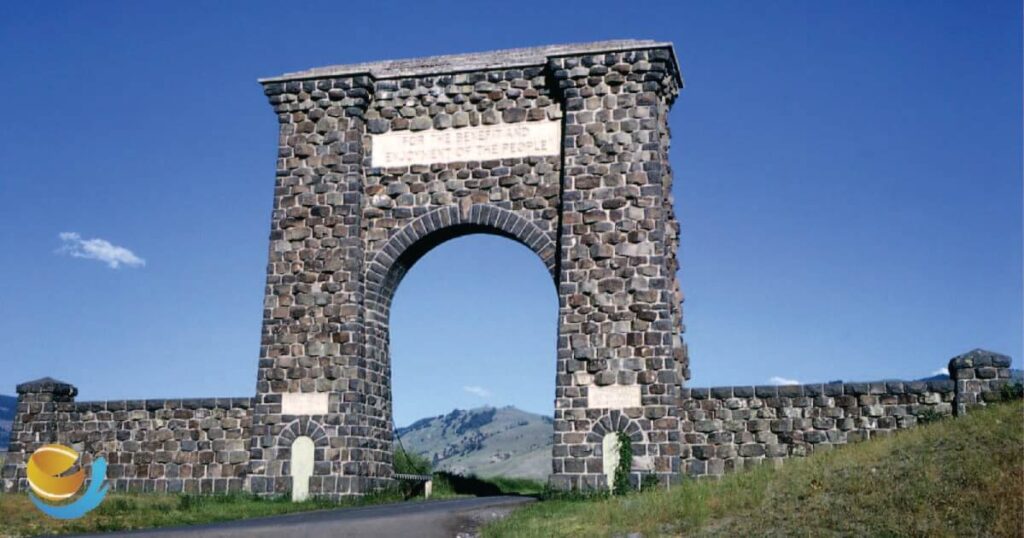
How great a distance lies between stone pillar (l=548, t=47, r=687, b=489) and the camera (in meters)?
18.5

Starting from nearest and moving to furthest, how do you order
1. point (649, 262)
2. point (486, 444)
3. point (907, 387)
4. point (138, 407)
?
1. point (907, 387)
2. point (649, 262)
3. point (138, 407)
4. point (486, 444)

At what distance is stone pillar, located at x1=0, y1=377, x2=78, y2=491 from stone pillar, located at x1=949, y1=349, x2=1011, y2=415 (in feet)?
54.8

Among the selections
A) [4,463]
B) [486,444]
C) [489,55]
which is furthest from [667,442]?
[486,444]

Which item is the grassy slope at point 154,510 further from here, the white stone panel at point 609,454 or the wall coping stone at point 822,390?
the wall coping stone at point 822,390

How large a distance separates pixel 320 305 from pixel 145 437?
425 cm

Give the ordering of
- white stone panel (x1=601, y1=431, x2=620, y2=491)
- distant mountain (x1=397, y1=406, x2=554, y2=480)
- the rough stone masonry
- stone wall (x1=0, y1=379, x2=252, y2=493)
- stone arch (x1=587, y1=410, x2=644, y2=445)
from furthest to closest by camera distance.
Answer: distant mountain (x1=397, y1=406, x2=554, y2=480) → stone wall (x1=0, y1=379, x2=252, y2=493) → the rough stone masonry → stone arch (x1=587, y1=410, x2=644, y2=445) → white stone panel (x1=601, y1=431, x2=620, y2=491)

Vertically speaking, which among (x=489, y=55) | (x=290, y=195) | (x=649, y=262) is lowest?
(x=649, y=262)

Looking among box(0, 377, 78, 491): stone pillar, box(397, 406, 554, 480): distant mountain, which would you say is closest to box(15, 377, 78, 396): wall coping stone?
box(0, 377, 78, 491): stone pillar

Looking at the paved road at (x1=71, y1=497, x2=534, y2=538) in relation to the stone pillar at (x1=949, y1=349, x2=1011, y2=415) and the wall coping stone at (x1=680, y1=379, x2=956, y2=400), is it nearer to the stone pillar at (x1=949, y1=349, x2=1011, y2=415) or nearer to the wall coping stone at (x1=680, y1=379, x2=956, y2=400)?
Answer: the wall coping stone at (x1=680, y1=379, x2=956, y2=400)

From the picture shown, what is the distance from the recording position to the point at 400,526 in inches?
546

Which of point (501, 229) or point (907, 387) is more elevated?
point (501, 229)

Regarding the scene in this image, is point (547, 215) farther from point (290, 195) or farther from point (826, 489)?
point (826, 489)

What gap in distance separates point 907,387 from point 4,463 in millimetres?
17033

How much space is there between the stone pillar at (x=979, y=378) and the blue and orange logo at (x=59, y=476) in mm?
15080
